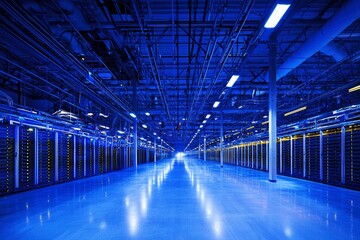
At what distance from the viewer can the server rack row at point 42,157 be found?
897 cm

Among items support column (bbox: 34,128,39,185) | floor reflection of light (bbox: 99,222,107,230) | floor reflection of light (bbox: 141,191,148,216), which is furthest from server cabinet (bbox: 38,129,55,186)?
floor reflection of light (bbox: 99,222,107,230)

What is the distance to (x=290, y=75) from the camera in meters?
17.2

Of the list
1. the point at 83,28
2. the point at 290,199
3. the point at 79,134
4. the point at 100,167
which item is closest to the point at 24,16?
the point at 83,28

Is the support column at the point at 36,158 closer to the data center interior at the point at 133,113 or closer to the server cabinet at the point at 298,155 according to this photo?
the data center interior at the point at 133,113

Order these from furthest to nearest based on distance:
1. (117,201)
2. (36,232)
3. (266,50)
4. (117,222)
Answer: (266,50) → (117,201) → (117,222) → (36,232)

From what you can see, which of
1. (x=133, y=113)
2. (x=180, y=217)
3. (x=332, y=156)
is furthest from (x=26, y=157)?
(x=332, y=156)

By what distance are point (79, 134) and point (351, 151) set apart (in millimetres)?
12961

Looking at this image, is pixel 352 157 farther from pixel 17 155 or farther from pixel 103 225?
pixel 17 155

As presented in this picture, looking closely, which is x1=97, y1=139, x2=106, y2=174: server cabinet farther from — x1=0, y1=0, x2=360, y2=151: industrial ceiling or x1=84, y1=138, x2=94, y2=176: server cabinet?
x1=0, y1=0, x2=360, y2=151: industrial ceiling

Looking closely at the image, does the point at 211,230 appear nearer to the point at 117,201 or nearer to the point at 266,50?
the point at 117,201

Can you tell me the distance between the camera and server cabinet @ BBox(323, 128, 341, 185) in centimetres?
1105

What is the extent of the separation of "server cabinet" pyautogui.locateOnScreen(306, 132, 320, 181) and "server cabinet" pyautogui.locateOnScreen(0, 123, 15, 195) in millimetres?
12878

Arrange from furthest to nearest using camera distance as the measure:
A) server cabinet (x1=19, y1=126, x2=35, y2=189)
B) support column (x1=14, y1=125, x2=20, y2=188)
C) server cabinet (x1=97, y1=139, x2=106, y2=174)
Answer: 1. server cabinet (x1=97, y1=139, x2=106, y2=174)
2. server cabinet (x1=19, y1=126, x2=35, y2=189)
3. support column (x1=14, y1=125, x2=20, y2=188)

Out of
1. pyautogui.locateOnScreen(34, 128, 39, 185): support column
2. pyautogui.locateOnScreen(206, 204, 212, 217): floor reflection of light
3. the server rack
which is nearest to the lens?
pyautogui.locateOnScreen(206, 204, 212, 217): floor reflection of light
